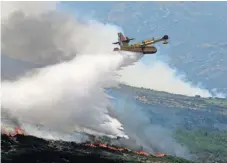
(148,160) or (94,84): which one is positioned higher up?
(94,84)

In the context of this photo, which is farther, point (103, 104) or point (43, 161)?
point (103, 104)

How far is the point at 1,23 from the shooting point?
6629 inches

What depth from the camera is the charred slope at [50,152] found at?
123650 mm

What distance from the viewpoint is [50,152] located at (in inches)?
5172

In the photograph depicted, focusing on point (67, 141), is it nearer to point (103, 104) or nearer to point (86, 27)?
point (103, 104)

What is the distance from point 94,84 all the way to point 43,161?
38303 millimetres

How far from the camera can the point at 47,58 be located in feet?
575

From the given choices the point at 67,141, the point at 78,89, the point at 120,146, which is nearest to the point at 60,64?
the point at 78,89

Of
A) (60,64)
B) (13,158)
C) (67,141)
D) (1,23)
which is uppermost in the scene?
(1,23)

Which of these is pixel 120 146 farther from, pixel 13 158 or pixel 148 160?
pixel 13 158

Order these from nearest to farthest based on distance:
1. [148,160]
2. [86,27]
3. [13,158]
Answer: [13,158]
[148,160]
[86,27]

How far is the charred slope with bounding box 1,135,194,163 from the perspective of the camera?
4868 inches

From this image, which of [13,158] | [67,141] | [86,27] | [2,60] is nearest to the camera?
[13,158]

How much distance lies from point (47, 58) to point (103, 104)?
2940cm
